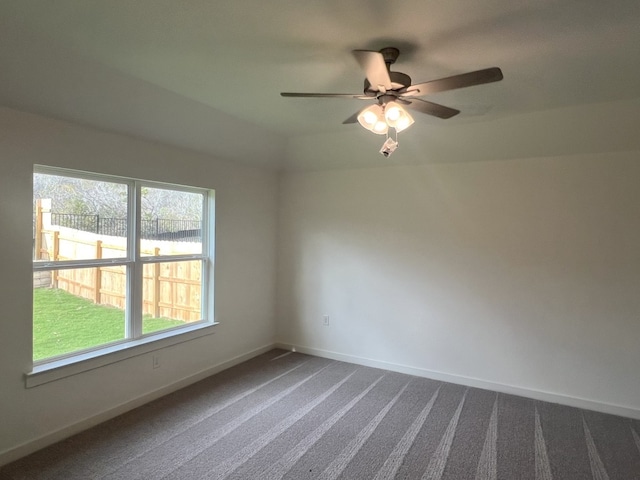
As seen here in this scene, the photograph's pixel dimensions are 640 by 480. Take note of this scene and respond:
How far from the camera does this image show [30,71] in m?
2.27

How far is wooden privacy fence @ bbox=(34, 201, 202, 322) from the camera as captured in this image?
2812 mm

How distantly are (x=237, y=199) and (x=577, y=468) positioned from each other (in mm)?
3692

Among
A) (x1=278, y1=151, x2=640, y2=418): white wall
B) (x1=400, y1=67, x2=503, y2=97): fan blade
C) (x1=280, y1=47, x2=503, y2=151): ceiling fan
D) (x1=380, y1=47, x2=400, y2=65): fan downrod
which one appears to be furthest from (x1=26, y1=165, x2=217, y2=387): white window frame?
(x1=400, y1=67, x2=503, y2=97): fan blade

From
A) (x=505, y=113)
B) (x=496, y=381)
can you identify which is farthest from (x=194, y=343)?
(x=505, y=113)

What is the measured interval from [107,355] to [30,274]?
2.76 ft

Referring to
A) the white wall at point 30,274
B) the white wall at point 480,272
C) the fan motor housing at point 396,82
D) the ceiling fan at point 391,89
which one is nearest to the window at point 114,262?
the white wall at point 30,274

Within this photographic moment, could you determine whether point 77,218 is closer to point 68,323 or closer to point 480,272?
point 68,323

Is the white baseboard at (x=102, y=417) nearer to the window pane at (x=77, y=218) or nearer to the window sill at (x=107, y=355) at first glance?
the window sill at (x=107, y=355)

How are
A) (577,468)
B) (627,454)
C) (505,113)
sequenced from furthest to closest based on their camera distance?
(505,113) → (627,454) → (577,468)

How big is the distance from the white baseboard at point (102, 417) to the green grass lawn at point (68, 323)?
Result: 1.74ft

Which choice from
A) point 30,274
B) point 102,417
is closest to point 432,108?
point 30,274

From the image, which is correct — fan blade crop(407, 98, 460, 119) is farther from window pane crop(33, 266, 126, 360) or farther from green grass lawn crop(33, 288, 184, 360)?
green grass lawn crop(33, 288, 184, 360)

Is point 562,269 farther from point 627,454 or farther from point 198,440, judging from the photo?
point 198,440

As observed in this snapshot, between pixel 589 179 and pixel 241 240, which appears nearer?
pixel 589 179
